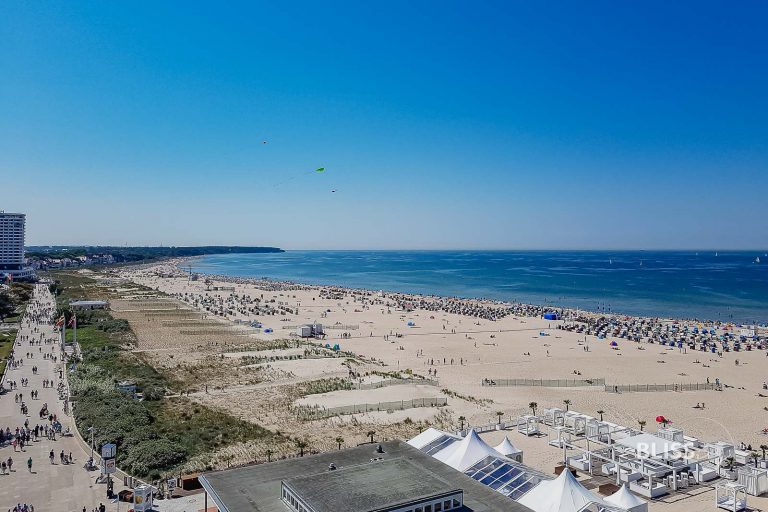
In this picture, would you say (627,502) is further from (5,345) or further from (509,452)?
(5,345)

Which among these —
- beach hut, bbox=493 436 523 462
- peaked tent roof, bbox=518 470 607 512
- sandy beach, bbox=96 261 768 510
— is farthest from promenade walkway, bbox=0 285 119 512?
beach hut, bbox=493 436 523 462

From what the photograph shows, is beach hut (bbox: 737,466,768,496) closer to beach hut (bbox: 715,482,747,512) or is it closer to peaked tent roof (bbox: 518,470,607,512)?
beach hut (bbox: 715,482,747,512)

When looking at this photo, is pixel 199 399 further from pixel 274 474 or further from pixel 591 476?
pixel 591 476

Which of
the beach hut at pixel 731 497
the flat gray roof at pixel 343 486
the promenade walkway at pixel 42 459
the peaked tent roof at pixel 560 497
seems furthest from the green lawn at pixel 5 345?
the beach hut at pixel 731 497

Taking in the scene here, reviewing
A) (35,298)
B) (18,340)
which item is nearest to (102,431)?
(18,340)

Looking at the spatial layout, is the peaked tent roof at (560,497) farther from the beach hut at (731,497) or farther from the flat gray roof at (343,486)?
the beach hut at (731,497)

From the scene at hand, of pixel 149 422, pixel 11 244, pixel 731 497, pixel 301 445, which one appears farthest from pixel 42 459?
pixel 11 244
